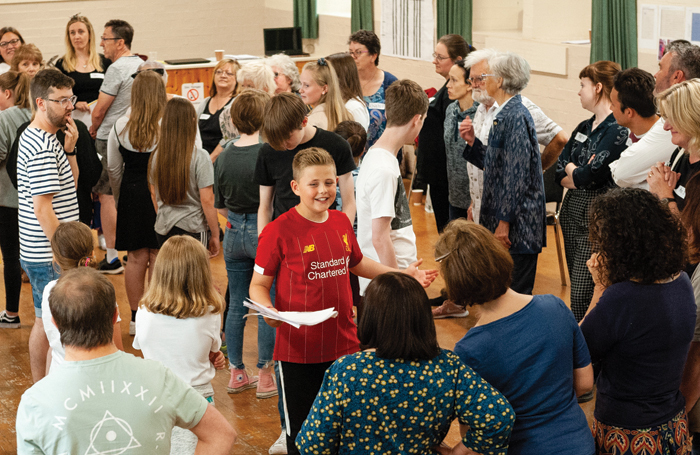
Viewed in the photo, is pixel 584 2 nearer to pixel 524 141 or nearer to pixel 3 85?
pixel 524 141

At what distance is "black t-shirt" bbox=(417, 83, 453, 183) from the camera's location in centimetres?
505

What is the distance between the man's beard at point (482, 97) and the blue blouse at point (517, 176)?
0.42 meters

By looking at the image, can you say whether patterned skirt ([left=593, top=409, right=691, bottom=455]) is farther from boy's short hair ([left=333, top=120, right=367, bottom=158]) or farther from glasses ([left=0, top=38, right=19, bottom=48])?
glasses ([left=0, top=38, right=19, bottom=48])

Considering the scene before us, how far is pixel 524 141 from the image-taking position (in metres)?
3.68

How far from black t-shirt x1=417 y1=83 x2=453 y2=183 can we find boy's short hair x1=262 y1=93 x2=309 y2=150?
81.5 inches

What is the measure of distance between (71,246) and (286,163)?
94 cm

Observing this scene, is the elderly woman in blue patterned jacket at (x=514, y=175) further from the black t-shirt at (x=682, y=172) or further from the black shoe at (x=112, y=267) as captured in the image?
the black shoe at (x=112, y=267)

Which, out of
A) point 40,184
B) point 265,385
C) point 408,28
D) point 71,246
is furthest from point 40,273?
point 408,28

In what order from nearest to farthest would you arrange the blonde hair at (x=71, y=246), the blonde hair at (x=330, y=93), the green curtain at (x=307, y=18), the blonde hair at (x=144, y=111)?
the blonde hair at (x=71, y=246) → the blonde hair at (x=144, y=111) → the blonde hair at (x=330, y=93) → the green curtain at (x=307, y=18)

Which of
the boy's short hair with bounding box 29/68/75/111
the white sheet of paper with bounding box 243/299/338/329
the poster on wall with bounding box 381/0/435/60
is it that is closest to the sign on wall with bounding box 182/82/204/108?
the poster on wall with bounding box 381/0/435/60

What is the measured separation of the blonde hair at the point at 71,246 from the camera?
300cm

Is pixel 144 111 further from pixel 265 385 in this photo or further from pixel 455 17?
pixel 455 17

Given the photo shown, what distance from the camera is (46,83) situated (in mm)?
3520

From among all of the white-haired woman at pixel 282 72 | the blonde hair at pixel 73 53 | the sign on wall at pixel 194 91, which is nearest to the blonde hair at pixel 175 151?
the white-haired woman at pixel 282 72
